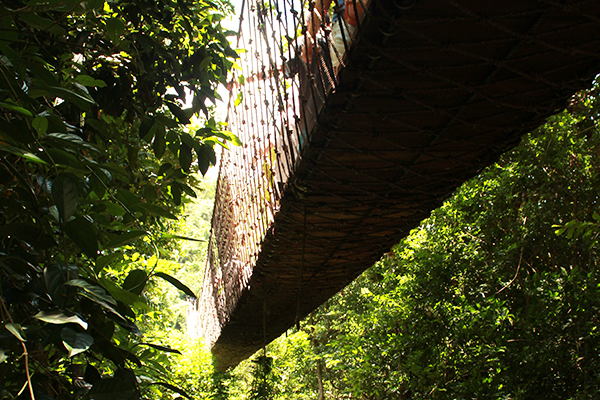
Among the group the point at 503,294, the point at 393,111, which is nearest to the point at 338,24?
the point at 393,111

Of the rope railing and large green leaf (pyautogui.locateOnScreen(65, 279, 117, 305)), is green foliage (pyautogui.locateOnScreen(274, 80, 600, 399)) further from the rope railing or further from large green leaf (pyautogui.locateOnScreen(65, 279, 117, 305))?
large green leaf (pyautogui.locateOnScreen(65, 279, 117, 305))

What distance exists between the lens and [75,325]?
0.49 m

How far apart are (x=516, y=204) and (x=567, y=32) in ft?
12.2

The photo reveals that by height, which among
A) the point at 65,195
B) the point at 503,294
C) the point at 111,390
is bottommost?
the point at 111,390

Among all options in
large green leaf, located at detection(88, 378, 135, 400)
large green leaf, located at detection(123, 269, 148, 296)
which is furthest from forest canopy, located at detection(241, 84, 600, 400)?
large green leaf, located at detection(88, 378, 135, 400)

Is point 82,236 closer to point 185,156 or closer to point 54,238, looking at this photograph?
point 54,238

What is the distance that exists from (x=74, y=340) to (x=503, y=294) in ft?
13.2

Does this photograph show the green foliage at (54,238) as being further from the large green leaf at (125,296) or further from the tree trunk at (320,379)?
the tree trunk at (320,379)

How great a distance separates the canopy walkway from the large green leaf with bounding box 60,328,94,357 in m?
0.58

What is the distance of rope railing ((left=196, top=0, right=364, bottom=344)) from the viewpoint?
87 cm

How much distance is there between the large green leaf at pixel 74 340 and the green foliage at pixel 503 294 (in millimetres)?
3045

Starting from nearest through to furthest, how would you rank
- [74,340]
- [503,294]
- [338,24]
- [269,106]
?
1. [74,340]
2. [338,24]
3. [269,106]
4. [503,294]

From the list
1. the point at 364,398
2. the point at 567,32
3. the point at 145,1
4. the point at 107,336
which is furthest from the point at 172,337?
the point at 567,32

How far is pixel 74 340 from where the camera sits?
435 mm
